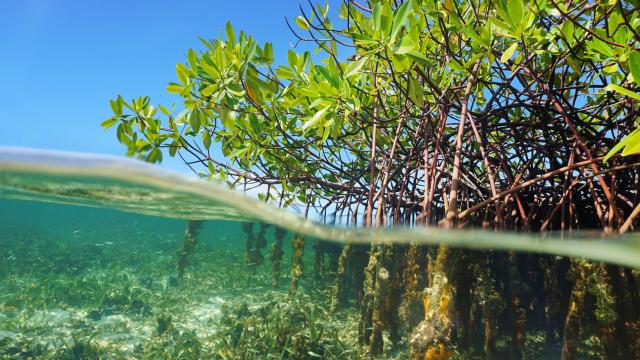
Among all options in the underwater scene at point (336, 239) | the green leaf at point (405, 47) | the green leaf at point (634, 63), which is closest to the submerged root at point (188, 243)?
the underwater scene at point (336, 239)

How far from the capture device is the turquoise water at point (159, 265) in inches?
122

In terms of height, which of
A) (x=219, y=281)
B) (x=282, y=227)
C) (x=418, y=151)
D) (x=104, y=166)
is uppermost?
(x=418, y=151)

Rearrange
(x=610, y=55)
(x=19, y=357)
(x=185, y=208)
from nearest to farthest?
(x=610, y=55), (x=19, y=357), (x=185, y=208)

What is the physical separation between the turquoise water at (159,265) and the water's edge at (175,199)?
1 centimetres

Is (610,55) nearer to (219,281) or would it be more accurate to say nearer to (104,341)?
(219,281)

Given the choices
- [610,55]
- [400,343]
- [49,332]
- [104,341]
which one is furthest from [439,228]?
[49,332]

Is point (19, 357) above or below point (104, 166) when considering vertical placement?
below

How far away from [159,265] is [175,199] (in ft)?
1.99

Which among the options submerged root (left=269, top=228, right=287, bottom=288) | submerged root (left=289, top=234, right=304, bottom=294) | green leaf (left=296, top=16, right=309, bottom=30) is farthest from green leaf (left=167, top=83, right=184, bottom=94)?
submerged root (left=289, top=234, right=304, bottom=294)

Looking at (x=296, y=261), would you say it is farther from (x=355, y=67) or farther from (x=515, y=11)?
(x=515, y=11)

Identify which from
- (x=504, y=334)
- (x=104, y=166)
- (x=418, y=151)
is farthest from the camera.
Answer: (x=418, y=151)

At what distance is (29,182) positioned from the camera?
357 cm

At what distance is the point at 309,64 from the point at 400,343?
227cm

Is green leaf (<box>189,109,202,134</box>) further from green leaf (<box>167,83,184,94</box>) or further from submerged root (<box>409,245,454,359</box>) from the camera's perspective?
submerged root (<box>409,245,454,359</box>)
